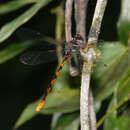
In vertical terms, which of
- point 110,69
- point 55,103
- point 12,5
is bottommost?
point 55,103

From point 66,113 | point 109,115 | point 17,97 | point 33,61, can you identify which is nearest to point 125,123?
point 109,115

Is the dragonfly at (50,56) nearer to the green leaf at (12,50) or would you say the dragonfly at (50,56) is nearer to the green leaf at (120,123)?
the green leaf at (12,50)

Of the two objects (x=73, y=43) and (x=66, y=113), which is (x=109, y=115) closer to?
(x=66, y=113)

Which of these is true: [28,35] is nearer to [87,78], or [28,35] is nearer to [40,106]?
[40,106]

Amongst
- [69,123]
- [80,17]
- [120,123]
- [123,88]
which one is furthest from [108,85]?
[80,17]

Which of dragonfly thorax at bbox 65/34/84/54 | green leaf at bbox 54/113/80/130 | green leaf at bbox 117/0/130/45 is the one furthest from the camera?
green leaf at bbox 54/113/80/130

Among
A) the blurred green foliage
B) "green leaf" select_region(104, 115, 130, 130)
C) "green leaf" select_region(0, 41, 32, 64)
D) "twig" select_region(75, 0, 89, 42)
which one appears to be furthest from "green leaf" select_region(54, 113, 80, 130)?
"twig" select_region(75, 0, 89, 42)

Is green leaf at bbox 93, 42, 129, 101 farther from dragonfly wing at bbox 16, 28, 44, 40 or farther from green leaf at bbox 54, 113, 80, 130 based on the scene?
dragonfly wing at bbox 16, 28, 44, 40

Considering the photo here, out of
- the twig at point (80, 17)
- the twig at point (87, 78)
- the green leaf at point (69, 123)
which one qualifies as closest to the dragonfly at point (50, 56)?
the twig at point (80, 17)
